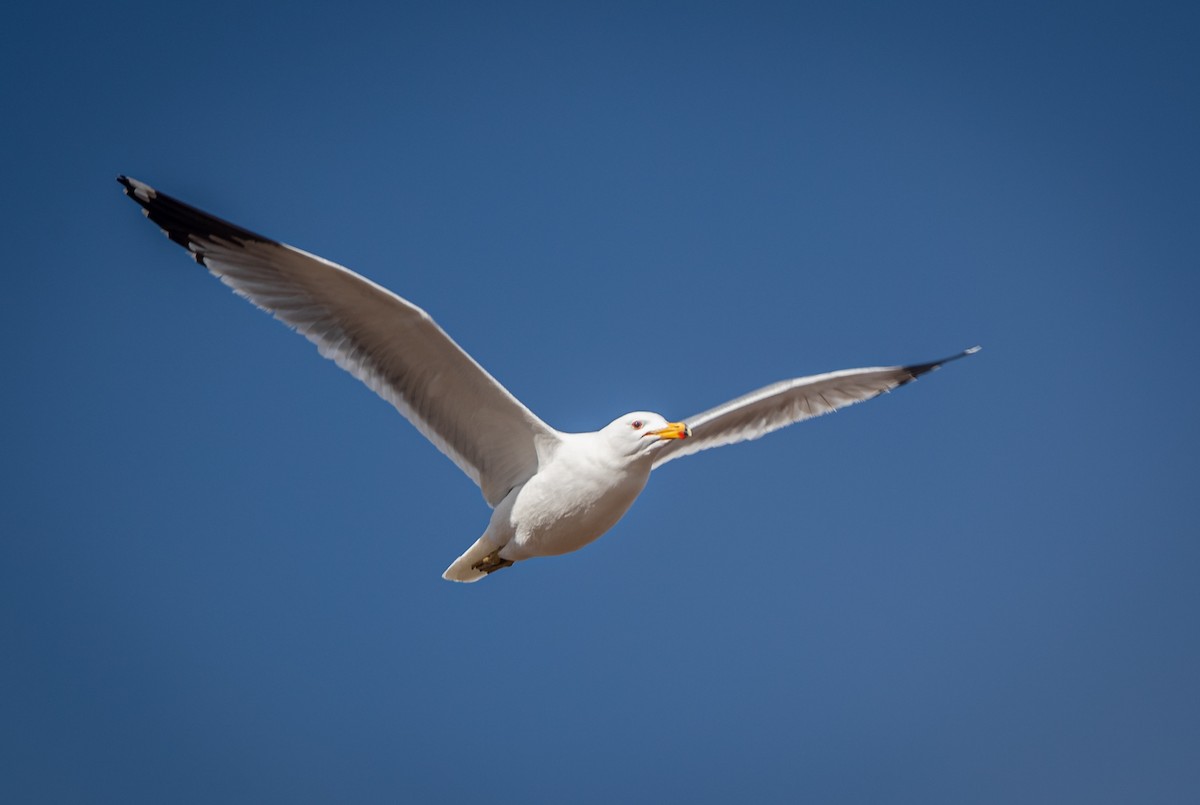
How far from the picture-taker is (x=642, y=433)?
6898mm

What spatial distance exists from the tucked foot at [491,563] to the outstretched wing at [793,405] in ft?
3.84

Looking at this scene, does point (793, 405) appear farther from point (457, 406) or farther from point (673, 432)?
point (457, 406)

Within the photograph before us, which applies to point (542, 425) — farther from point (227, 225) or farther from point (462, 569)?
point (227, 225)

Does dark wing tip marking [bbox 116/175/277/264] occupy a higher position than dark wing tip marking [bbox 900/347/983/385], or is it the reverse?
dark wing tip marking [bbox 116/175/277/264]

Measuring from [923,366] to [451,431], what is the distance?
3.10 metres

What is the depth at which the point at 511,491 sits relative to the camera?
749 cm

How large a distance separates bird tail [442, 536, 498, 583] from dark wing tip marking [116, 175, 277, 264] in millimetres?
2006

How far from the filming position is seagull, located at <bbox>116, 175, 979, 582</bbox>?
6.95m

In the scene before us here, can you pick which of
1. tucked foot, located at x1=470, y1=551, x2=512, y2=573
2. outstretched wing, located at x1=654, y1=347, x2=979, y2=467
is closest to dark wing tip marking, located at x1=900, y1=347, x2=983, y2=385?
outstretched wing, located at x1=654, y1=347, x2=979, y2=467

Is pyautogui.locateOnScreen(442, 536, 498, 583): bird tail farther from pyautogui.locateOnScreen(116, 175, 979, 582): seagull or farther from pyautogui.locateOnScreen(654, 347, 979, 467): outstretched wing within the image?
pyautogui.locateOnScreen(654, 347, 979, 467): outstretched wing

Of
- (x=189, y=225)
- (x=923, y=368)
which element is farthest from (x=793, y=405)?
(x=189, y=225)

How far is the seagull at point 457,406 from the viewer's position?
6949mm

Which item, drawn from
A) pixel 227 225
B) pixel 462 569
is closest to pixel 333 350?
pixel 227 225

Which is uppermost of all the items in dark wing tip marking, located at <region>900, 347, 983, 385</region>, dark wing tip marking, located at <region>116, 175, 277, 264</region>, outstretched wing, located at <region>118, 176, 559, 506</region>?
dark wing tip marking, located at <region>116, 175, 277, 264</region>
